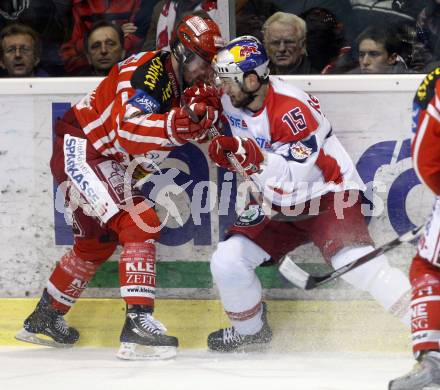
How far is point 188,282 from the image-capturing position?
4695 millimetres

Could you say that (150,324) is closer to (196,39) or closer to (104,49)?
(196,39)

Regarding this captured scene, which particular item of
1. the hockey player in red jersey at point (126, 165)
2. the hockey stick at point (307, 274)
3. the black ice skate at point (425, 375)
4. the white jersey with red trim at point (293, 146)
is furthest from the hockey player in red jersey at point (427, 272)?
the hockey player in red jersey at point (126, 165)

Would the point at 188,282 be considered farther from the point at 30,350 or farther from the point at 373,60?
the point at 373,60

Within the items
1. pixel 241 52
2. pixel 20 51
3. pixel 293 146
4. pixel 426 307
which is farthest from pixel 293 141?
pixel 20 51

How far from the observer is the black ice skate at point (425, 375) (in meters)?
3.42

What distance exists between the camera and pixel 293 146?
4172 mm

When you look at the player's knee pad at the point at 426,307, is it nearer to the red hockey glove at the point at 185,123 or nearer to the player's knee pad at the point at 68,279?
the red hockey glove at the point at 185,123

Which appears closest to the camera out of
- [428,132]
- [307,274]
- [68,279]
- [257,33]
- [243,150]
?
[428,132]

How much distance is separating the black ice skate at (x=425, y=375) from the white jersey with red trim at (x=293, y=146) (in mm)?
1008

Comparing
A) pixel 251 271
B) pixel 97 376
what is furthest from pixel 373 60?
pixel 97 376

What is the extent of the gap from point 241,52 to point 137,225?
0.81 m

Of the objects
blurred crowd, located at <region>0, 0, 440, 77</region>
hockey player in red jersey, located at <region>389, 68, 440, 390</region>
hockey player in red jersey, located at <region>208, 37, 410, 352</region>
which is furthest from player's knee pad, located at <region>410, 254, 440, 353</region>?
blurred crowd, located at <region>0, 0, 440, 77</region>

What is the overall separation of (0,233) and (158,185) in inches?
29.0

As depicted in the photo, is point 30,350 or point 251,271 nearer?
point 251,271
